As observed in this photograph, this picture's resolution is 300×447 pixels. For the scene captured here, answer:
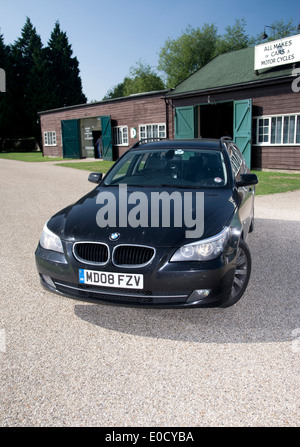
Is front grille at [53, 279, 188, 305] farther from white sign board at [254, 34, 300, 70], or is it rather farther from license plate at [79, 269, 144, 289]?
Result: white sign board at [254, 34, 300, 70]

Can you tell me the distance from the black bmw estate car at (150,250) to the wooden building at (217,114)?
13.6 m

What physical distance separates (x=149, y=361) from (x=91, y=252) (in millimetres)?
1019

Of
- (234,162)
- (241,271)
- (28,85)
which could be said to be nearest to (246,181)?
(234,162)

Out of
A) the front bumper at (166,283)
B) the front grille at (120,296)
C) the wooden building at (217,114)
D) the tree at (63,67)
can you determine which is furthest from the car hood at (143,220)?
the tree at (63,67)

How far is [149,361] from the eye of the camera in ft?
9.21

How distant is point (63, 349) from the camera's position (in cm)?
298

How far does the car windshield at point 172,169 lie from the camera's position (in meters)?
4.45

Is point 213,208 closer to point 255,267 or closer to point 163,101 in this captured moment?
point 255,267

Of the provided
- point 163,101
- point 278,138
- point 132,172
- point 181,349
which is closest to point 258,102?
point 278,138

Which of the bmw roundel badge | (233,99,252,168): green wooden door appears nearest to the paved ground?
the bmw roundel badge

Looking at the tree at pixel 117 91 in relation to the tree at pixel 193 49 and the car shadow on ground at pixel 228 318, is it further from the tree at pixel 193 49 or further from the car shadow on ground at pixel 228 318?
the car shadow on ground at pixel 228 318

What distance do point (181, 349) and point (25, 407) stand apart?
1.23 metres

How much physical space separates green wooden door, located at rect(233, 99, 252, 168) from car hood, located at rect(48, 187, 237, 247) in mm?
14057

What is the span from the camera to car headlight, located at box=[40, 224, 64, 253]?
3.38m
